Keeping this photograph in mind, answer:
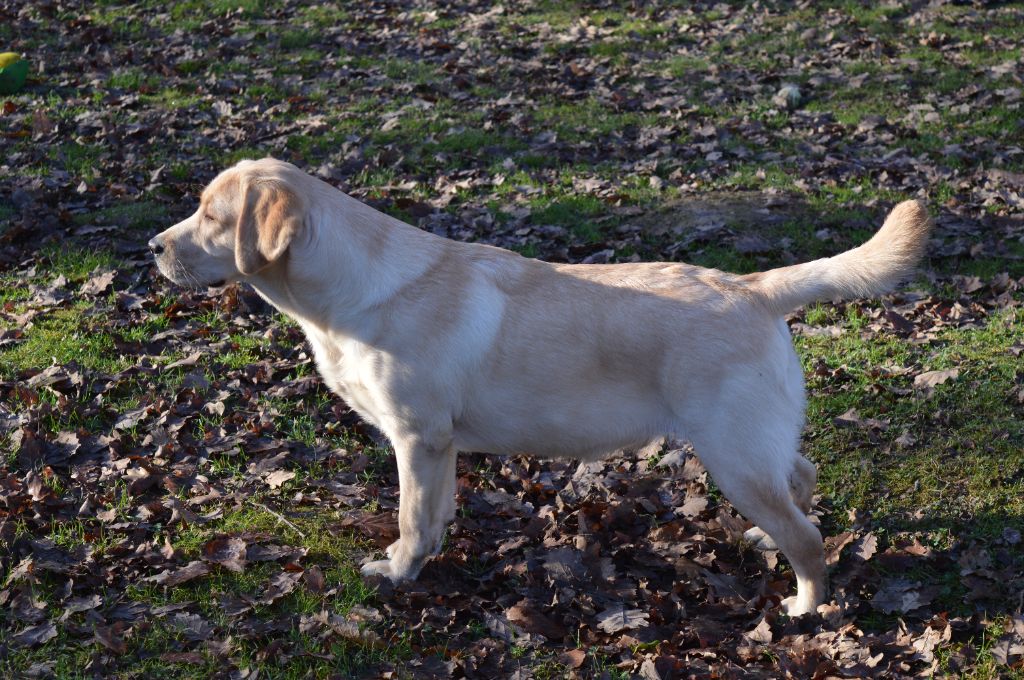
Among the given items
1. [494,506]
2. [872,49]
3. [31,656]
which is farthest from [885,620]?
[872,49]

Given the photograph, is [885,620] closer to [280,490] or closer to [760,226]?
[280,490]

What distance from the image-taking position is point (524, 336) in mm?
4453

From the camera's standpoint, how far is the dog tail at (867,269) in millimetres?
4129

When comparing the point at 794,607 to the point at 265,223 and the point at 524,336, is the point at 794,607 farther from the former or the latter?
the point at 265,223

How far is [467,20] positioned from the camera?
14.0 meters

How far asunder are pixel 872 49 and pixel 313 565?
10.3 meters

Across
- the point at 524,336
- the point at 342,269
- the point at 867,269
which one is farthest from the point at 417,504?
the point at 867,269

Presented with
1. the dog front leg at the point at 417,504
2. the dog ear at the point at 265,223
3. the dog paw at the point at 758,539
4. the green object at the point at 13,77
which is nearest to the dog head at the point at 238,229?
the dog ear at the point at 265,223

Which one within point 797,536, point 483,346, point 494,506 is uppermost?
point 483,346

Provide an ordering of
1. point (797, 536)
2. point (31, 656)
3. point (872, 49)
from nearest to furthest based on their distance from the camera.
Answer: point (31, 656), point (797, 536), point (872, 49)

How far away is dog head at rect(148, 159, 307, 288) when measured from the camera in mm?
4297

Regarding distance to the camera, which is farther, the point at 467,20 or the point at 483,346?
the point at 467,20

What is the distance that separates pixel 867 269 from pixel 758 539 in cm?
156

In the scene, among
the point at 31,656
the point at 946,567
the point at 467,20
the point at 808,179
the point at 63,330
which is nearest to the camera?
the point at 31,656
